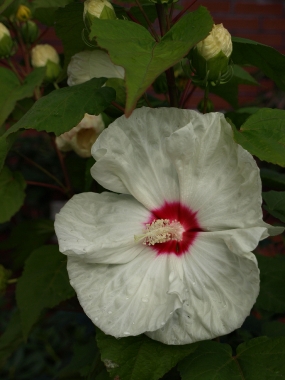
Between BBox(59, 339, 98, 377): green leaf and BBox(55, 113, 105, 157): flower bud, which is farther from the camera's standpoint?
BBox(59, 339, 98, 377): green leaf

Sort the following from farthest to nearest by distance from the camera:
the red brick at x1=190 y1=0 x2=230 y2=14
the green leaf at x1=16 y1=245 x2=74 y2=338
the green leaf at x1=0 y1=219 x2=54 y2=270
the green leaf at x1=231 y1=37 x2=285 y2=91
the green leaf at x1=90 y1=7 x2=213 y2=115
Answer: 1. the red brick at x1=190 y1=0 x2=230 y2=14
2. the green leaf at x1=0 y1=219 x2=54 y2=270
3. the green leaf at x1=16 y1=245 x2=74 y2=338
4. the green leaf at x1=231 y1=37 x2=285 y2=91
5. the green leaf at x1=90 y1=7 x2=213 y2=115

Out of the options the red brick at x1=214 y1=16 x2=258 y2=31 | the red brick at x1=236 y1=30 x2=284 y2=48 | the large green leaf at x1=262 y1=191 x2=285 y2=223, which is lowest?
the red brick at x1=236 y1=30 x2=284 y2=48

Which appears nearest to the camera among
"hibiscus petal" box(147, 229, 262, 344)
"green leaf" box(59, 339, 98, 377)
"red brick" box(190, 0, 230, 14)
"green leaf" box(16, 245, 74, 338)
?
"hibiscus petal" box(147, 229, 262, 344)

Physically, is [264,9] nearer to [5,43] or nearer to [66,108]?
[5,43]

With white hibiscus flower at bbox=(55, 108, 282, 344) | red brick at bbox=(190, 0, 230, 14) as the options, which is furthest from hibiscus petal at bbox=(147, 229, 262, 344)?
red brick at bbox=(190, 0, 230, 14)

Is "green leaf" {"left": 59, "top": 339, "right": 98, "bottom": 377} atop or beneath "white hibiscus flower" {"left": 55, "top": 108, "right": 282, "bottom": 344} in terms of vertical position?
beneath

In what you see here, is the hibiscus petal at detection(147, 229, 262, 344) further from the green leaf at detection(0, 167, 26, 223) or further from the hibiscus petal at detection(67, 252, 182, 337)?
the green leaf at detection(0, 167, 26, 223)

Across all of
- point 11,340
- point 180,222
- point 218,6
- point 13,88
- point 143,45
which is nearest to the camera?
point 143,45

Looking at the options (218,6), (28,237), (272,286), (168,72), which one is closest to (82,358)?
(28,237)
